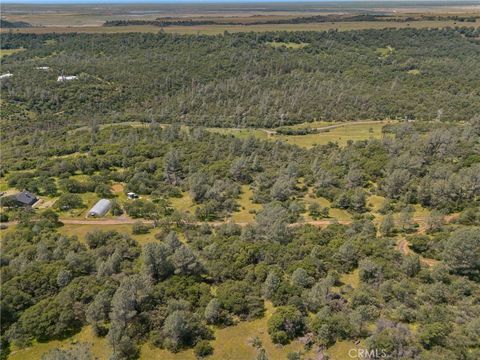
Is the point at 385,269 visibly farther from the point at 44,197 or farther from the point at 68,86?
the point at 68,86

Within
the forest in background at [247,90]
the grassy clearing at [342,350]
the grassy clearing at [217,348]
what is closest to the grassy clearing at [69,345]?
the grassy clearing at [217,348]

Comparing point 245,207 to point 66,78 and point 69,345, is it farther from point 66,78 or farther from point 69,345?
point 66,78

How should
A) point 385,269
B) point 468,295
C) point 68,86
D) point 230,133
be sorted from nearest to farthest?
point 468,295
point 385,269
point 230,133
point 68,86

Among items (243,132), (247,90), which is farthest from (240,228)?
(247,90)

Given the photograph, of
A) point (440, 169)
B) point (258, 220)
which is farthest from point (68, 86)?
point (440, 169)

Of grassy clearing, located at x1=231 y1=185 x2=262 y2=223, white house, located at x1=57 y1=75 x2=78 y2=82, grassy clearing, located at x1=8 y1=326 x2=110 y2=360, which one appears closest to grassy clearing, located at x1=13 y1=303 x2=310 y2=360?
grassy clearing, located at x1=8 y1=326 x2=110 y2=360

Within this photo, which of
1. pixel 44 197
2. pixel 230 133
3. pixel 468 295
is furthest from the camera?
pixel 230 133
